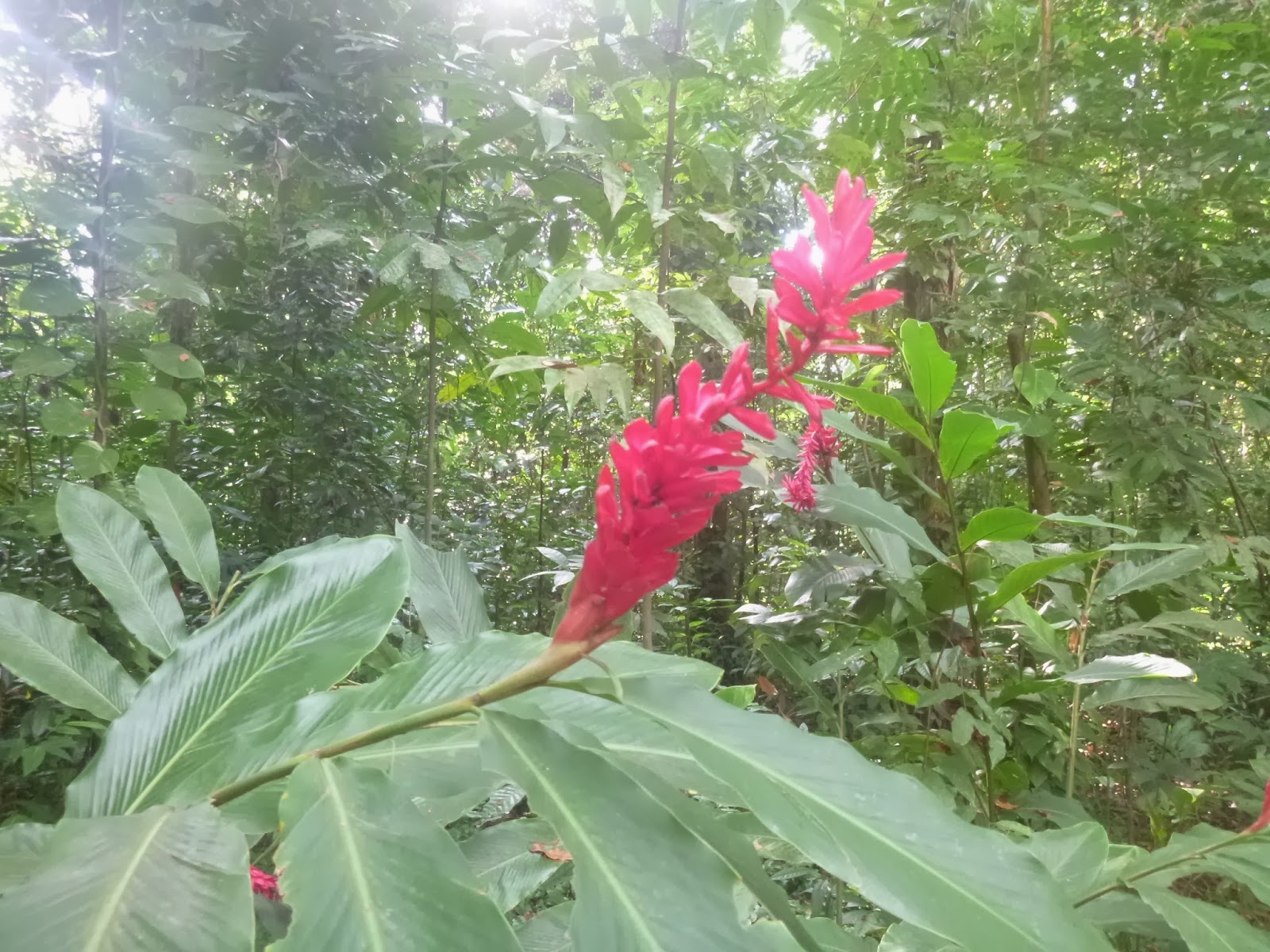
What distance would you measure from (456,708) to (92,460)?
1.02 m

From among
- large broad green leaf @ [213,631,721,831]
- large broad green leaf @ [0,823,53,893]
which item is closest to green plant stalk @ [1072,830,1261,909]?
large broad green leaf @ [213,631,721,831]

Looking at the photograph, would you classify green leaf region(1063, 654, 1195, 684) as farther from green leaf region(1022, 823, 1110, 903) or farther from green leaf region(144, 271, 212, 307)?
green leaf region(144, 271, 212, 307)

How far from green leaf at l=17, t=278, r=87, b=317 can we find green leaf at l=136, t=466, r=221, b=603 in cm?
48

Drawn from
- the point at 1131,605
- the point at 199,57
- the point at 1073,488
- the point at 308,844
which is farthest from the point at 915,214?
the point at 308,844

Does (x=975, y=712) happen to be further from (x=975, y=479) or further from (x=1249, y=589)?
(x=1249, y=589)

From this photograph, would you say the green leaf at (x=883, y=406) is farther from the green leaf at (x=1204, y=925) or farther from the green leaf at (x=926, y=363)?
the green leaf at (x=1204, y=925)

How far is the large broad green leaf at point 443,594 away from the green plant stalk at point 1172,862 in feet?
1.94

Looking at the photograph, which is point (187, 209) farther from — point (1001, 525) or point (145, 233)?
point (1001, 525)

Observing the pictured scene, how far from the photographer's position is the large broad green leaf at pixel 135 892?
0.30 m

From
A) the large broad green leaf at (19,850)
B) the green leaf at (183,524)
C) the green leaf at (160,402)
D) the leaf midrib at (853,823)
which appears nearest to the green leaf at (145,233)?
the green leaf at (160,402)

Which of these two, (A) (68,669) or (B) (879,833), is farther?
(A) (68,669)

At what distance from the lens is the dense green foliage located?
350 mm

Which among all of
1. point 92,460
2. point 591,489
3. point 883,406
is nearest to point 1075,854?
point 883,406

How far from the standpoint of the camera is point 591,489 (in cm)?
281
